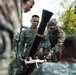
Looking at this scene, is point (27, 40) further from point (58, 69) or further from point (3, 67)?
point (3, 67)

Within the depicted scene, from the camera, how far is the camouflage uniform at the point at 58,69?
3236 millimetres

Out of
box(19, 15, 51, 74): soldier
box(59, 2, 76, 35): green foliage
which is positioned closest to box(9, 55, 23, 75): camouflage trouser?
box(19, 15, 51, 74): soldier

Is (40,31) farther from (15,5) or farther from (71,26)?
(71,26)

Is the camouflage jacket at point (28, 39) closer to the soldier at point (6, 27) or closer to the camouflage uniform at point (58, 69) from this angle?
the camouflage uniform at point (58, 69)

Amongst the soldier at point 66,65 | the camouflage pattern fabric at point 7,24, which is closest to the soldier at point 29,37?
the soldier at point 66,65

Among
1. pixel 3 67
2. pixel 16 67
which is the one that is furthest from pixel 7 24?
pixel 16 67

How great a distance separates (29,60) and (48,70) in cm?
362

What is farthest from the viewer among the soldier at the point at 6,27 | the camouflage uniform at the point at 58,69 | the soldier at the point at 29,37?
the soldier at the point at 29,37

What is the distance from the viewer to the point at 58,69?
325cm

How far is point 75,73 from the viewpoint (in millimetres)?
3225

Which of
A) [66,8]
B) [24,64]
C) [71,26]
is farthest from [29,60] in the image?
[66,8]

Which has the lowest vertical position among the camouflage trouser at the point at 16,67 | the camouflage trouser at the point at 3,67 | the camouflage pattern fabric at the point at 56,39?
the camouflage trouser at the point at 16,67

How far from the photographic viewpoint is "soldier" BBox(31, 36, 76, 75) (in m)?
3.25

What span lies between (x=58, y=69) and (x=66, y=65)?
0.31ft
